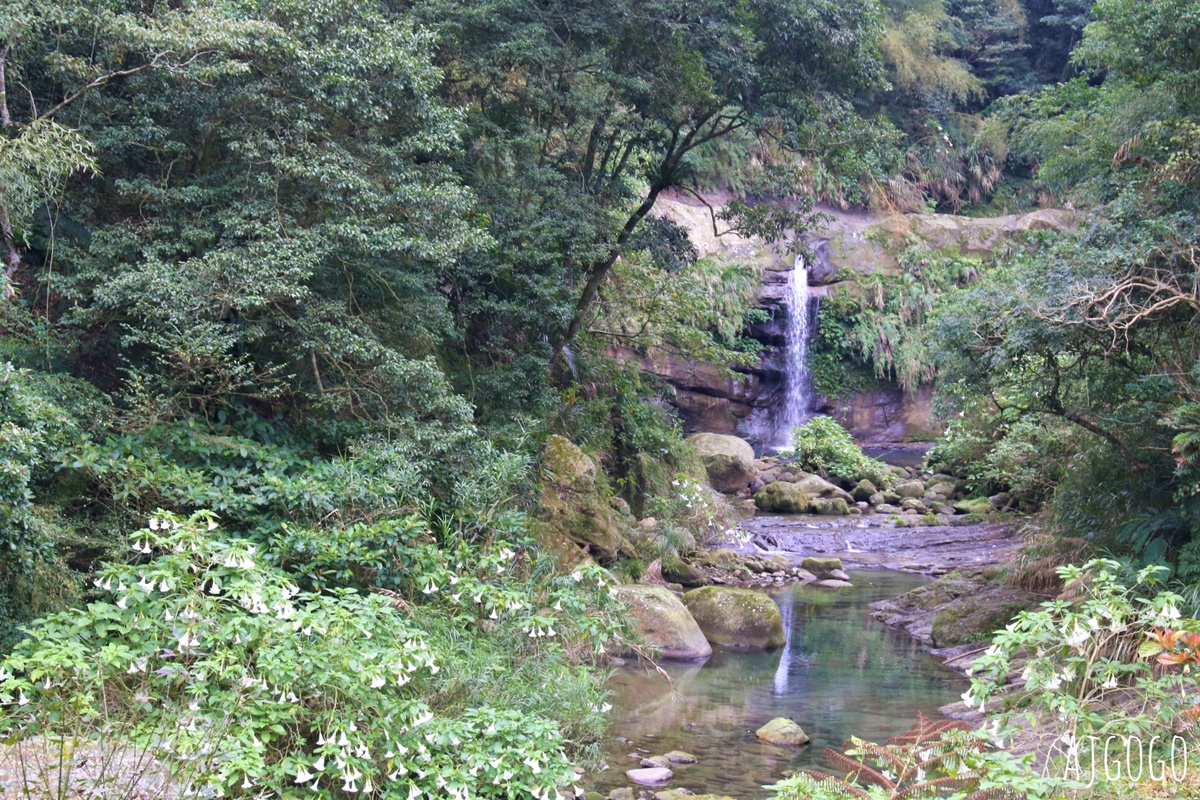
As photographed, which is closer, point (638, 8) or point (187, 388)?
point (187, 388)

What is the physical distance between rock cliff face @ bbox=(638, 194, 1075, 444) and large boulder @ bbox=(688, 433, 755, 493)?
3688 millimetres

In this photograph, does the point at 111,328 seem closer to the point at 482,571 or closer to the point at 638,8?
the point at 482,571

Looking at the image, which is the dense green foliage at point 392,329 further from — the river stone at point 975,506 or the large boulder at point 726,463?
the large boulder at point 726,463

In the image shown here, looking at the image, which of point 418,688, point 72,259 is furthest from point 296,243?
point 418,688

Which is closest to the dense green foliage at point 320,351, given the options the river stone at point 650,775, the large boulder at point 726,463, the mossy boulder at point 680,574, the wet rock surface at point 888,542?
the river stone at point 650,775

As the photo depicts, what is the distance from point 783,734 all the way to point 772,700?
1.20 meters

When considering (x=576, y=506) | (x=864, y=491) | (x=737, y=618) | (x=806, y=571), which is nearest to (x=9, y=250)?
(x=576, y=506)

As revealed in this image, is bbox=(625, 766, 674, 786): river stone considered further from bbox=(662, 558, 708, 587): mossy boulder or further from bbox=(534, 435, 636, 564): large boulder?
bbox=(662, 558, 708, 587): mossy boulder

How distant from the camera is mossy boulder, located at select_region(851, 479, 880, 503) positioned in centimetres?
1978

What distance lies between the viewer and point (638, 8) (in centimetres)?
1112

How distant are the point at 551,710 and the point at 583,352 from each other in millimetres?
7665

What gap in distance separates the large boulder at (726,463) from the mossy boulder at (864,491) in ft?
7.32

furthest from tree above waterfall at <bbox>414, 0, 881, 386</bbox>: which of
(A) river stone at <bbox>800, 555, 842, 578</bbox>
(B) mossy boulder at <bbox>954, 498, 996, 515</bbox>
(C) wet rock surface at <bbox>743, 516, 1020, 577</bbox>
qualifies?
(B) mossy boulder at <bbox>954, 498, 996, 515</bbox>

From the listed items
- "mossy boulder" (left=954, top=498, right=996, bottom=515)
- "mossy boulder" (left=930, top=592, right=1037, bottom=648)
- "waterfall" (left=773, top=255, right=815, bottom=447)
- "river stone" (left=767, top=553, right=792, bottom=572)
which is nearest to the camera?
"mossy boulder" (left=930, top=592, right=1037, bottom=648)
